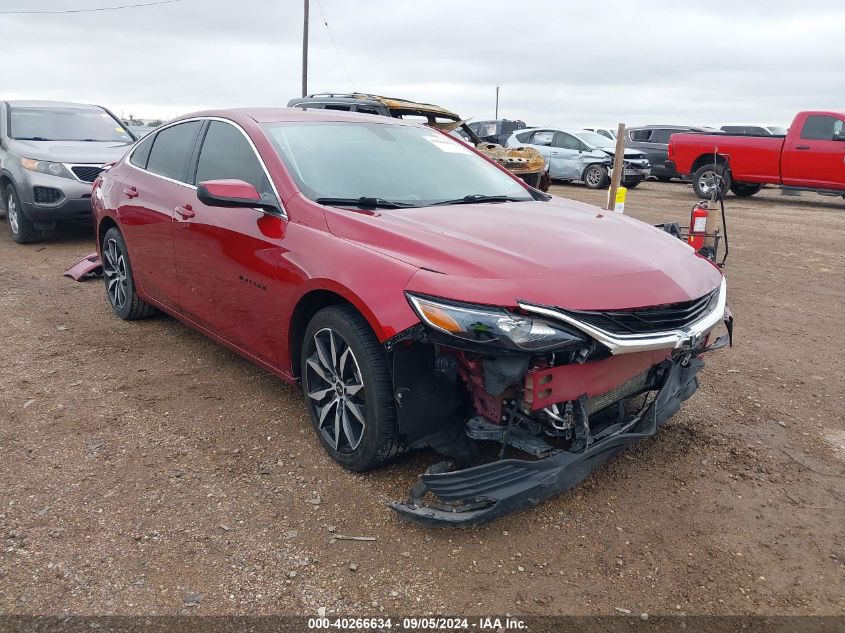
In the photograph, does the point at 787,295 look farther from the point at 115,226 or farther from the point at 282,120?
the point at 115,226

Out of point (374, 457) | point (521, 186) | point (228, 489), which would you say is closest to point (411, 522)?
point (374, 457)

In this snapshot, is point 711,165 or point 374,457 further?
point 711,165

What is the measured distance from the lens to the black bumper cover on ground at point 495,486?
101 inches

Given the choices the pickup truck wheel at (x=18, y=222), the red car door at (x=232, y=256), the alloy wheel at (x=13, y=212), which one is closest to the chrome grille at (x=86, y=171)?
the pickup truck wheel at (x=18, y=222)

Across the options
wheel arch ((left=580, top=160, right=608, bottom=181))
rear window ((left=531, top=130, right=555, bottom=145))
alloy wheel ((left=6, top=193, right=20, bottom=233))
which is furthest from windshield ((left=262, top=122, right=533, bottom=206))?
rear window ((left=531, top=130, right=555, bottom=145))

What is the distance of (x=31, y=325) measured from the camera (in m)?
5.27

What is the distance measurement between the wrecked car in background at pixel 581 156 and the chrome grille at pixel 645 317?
48.7ft

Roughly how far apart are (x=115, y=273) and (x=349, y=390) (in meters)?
3.21

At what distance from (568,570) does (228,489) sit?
1495mm

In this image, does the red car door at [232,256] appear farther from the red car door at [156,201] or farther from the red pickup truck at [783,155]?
the red pickup truck at [783,155]

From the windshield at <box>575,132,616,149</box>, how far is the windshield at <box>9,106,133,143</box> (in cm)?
1232

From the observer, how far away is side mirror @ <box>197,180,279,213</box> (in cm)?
328

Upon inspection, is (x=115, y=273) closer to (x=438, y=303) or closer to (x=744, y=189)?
(x=438, y=303)

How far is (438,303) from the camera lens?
2.53m
